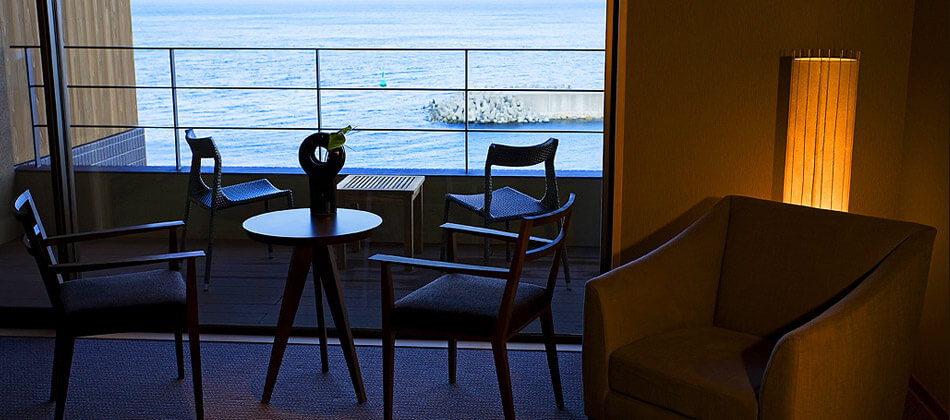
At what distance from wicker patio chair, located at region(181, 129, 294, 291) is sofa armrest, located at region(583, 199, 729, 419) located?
1.60 meters

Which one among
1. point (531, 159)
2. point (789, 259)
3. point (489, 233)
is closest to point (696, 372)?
point (789, 259)

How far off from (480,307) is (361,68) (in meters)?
1.25

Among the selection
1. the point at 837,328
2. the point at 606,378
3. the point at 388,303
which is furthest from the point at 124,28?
the point at 837,328

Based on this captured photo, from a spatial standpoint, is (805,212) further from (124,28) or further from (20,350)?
(20,350)

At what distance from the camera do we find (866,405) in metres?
2.49

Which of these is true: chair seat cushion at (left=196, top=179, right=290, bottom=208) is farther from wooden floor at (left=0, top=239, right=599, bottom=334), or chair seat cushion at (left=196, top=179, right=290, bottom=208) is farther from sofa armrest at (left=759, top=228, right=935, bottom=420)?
sofa armrest at (left=759, top=228, right=935, bottom=420)

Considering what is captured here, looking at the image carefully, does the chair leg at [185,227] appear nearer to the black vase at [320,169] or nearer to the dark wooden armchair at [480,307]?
the black vase at [320,169]

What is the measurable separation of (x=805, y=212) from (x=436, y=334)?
4.25ft

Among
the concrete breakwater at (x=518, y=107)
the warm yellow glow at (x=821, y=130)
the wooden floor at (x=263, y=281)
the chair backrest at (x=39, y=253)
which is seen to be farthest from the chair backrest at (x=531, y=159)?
the chair backrest at (x=39, y=253)

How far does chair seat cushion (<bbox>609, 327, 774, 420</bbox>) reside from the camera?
7.90 feet

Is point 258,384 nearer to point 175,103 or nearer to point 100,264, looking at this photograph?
point 100,264

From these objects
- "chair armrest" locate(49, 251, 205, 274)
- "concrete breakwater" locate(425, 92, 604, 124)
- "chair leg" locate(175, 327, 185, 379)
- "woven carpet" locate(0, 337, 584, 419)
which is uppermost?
"concrete breakwater" locate(425, 92, 604, 124)

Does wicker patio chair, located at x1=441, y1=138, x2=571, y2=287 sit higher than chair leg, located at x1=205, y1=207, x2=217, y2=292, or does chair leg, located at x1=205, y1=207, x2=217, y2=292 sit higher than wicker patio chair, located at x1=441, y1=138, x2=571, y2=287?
wicker patio chair, located at x1=441, y1=138, x2=571, y2=287

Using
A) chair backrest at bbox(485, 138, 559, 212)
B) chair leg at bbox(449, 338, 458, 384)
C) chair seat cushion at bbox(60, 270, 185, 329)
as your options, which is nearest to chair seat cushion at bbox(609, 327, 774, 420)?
chair leg at bbox(449, 338, 458, 384)
